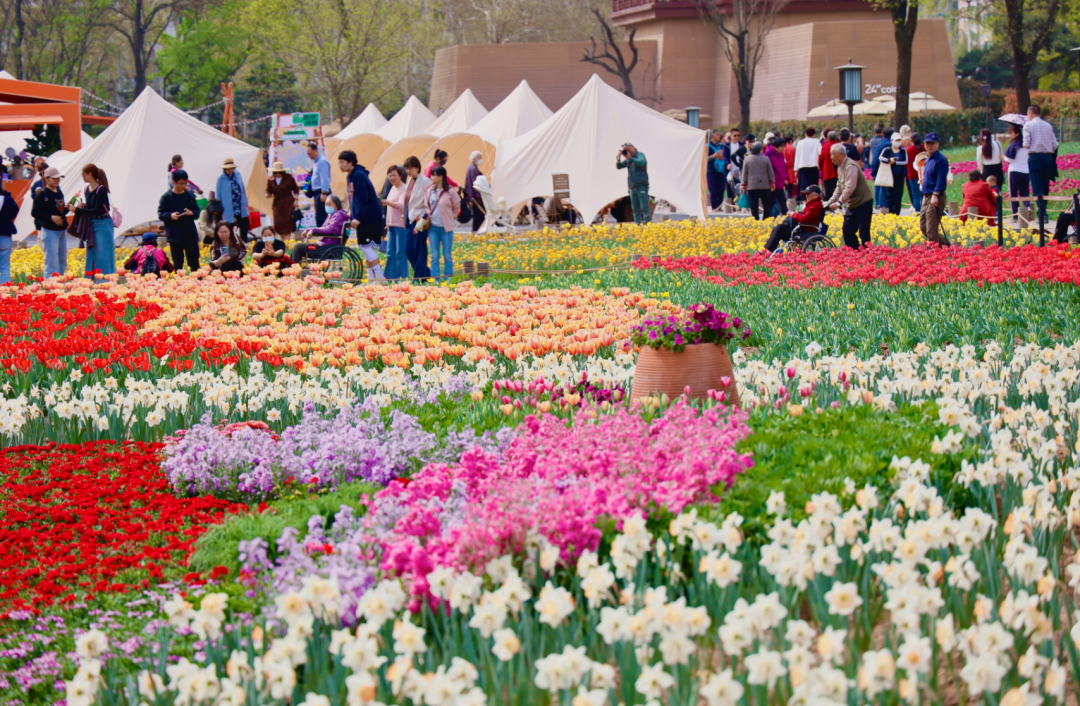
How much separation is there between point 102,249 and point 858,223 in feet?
33.5

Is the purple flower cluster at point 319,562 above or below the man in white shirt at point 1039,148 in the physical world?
below

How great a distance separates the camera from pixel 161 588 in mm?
4297

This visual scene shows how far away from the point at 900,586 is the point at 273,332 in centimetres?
758

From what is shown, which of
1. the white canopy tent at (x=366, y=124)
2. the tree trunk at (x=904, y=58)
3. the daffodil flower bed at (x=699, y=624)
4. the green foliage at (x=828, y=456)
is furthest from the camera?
the white canopy tent at (x=366, y=124)

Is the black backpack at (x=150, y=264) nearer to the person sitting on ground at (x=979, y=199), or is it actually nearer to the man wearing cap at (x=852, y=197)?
the man wearing cap at (x=852, y=197)

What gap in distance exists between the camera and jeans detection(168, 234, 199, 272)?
1484cm

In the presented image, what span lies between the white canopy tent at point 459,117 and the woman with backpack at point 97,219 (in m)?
16.7

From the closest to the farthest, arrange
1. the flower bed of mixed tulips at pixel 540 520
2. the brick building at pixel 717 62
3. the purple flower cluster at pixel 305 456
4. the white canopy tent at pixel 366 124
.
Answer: the flower bed of mixed tulips at pixel 540 520, the purple flower cluster at pixel 305 456, the white canopy tent at pixel 366 124, the brick building at pixel 717 62

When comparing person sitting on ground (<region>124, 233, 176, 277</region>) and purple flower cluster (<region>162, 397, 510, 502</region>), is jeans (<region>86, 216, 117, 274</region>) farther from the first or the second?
purple flower cluster (<region>162, 397, 510, 502</region>)

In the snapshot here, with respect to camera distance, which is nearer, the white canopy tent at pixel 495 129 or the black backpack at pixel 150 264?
the black backpack at pixel 150 264

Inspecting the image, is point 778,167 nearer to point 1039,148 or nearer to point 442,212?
point 1039,148

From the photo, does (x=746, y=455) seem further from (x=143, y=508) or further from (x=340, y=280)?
(x=340, y=280)

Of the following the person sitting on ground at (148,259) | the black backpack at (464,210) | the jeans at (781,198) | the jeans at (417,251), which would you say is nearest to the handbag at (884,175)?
the jeans at (781,198)

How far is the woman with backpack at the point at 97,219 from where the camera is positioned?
13.9 metres
